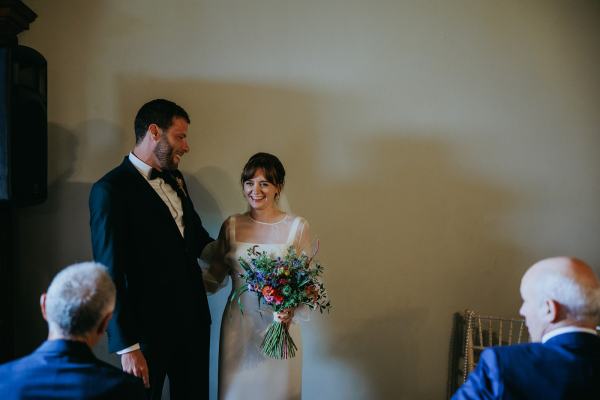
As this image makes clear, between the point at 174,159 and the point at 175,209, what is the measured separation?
25 centimetres

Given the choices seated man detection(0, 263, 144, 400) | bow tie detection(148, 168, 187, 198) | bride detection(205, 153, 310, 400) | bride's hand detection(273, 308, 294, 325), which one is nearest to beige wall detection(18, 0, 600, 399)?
bow tie detection(148, 168, 187, 198)

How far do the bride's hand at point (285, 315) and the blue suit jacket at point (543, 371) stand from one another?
1.01m

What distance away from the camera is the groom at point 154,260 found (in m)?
2.17

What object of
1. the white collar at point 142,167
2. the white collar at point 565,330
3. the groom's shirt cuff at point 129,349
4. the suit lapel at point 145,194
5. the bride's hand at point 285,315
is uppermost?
the white collar at point 142,167

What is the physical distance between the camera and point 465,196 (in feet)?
10.9

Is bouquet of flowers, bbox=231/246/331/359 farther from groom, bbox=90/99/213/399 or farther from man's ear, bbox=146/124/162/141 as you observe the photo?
man's ear, bbox=146/124/162/141

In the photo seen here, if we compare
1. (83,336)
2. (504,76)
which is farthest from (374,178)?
(83,336)

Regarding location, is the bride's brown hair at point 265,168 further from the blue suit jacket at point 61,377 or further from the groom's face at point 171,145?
the blue suit jacket at point 61,377

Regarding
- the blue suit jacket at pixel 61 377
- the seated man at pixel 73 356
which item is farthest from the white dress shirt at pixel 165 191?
the blue suit jacket at pixel 61 377

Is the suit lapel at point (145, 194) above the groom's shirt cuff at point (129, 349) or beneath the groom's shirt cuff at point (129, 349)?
above

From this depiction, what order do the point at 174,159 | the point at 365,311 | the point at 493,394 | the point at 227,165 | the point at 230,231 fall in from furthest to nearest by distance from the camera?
the point at 365,311
the point at 227,165
the point at 230,231
the point at 174,159
the point at 493,394

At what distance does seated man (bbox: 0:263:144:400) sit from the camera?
1274mm

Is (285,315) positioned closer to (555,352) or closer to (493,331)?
(555,352)

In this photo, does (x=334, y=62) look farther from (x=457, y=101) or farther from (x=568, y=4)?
(x=568, y=4)
